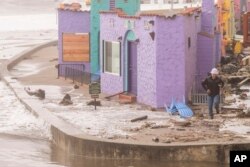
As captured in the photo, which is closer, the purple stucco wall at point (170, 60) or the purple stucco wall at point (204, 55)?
the purple stucco wall at point (170, 60)

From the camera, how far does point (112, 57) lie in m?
25.5

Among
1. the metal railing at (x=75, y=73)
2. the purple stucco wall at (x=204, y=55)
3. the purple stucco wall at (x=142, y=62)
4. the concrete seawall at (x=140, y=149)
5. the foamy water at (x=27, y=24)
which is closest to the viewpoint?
the concrete seawall at (x=140, y=149)

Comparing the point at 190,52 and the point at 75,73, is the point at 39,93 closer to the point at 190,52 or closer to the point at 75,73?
the point at 75,73

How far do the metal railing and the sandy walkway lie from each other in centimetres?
178

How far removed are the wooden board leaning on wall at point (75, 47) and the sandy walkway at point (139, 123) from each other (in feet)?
12.5

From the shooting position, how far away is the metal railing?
28500 millimetres

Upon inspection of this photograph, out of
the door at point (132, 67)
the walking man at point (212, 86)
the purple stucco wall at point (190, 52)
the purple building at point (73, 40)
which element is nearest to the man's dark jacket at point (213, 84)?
the walking man at point (212, 86)

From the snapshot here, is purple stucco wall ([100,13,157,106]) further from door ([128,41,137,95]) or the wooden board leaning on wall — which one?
the wooden board leaning on wall

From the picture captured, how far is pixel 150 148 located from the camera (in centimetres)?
1711

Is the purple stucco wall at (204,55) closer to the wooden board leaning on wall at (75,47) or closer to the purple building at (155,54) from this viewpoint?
the purple building at (155,54)

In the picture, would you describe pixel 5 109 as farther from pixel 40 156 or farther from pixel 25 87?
pixel 40 156

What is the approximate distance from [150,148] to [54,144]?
132 inches

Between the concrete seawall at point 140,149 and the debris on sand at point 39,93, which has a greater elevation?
the debris on sand at point 39,93

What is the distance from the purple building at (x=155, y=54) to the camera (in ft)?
73.4
